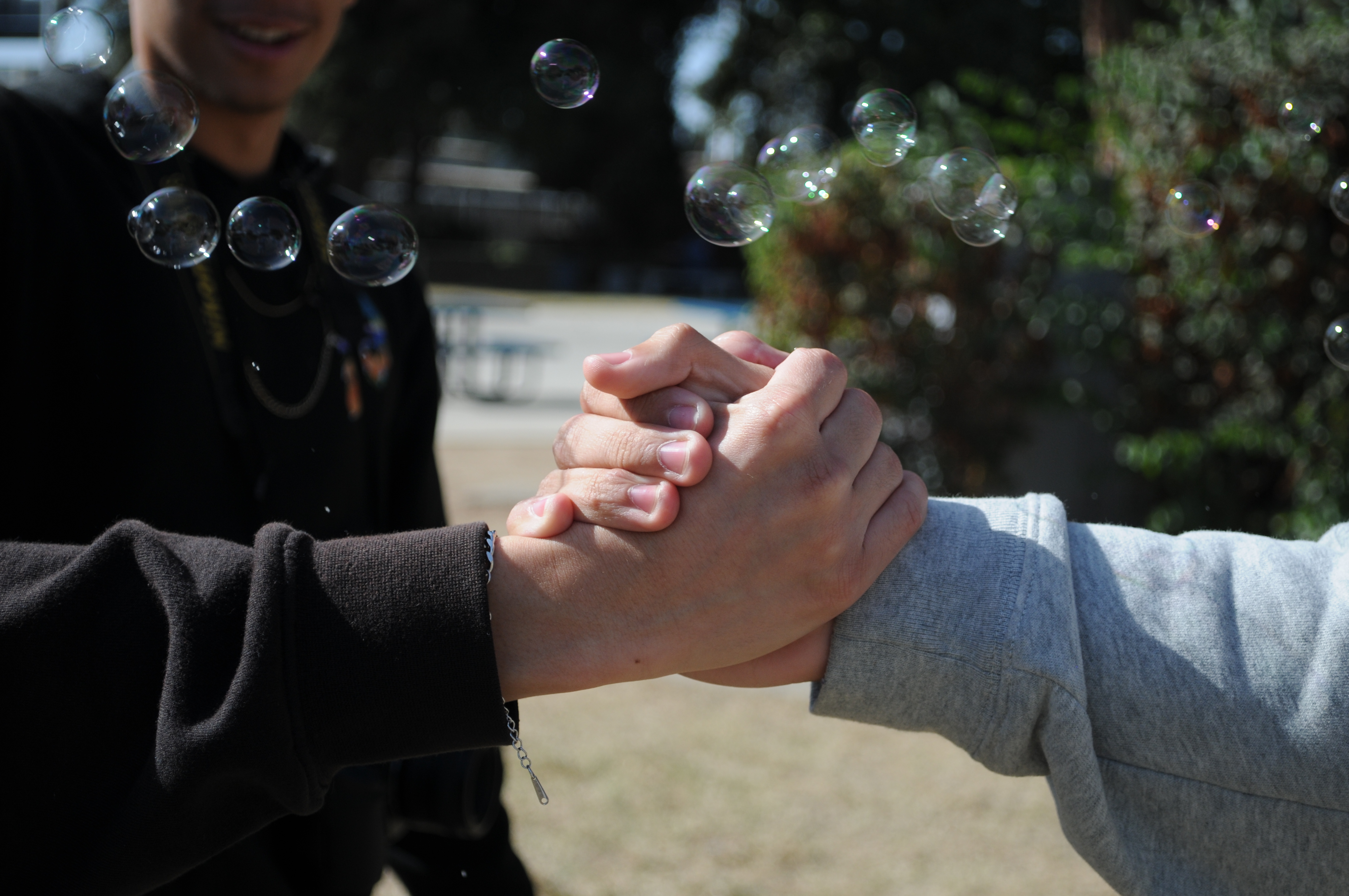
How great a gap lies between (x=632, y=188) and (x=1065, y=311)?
30236 mm

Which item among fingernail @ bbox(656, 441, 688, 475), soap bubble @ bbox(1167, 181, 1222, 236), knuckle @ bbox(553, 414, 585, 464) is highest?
fingernail @ bbox(656, 441, 688, 475)

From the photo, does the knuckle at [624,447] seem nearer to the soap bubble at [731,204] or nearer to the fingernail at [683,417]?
the fingernail at [683,417]

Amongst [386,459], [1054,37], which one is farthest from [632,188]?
[386,459]

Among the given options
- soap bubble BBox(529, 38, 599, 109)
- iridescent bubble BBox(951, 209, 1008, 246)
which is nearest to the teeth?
soap bubble BBox(529, 38, 599, 109)

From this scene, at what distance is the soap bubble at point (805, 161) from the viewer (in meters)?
2.29

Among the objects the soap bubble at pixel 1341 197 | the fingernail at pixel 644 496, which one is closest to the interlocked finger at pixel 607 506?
the fingernail at pixel 644 496

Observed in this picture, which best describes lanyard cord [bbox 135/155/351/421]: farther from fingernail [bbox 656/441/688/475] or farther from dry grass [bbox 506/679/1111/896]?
dry grass [bbox 506/679/1111/896]

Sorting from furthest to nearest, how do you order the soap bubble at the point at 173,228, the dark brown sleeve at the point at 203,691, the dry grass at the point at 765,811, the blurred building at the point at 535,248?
the blurred building at the point at 535,248
the dry grass at the point at 765,811
the soap bubble at the point at 173,228
the dark brown sleeve at the point at 203,691

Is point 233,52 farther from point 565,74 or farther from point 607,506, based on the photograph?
point 607,506

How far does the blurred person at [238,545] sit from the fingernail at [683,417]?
54 mm

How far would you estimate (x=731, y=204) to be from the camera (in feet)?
7.10

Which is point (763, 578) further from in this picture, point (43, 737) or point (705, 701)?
point (705, 701)

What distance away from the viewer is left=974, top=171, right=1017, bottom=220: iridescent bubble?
2.16m

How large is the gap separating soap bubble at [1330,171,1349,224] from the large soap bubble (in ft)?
2.07
